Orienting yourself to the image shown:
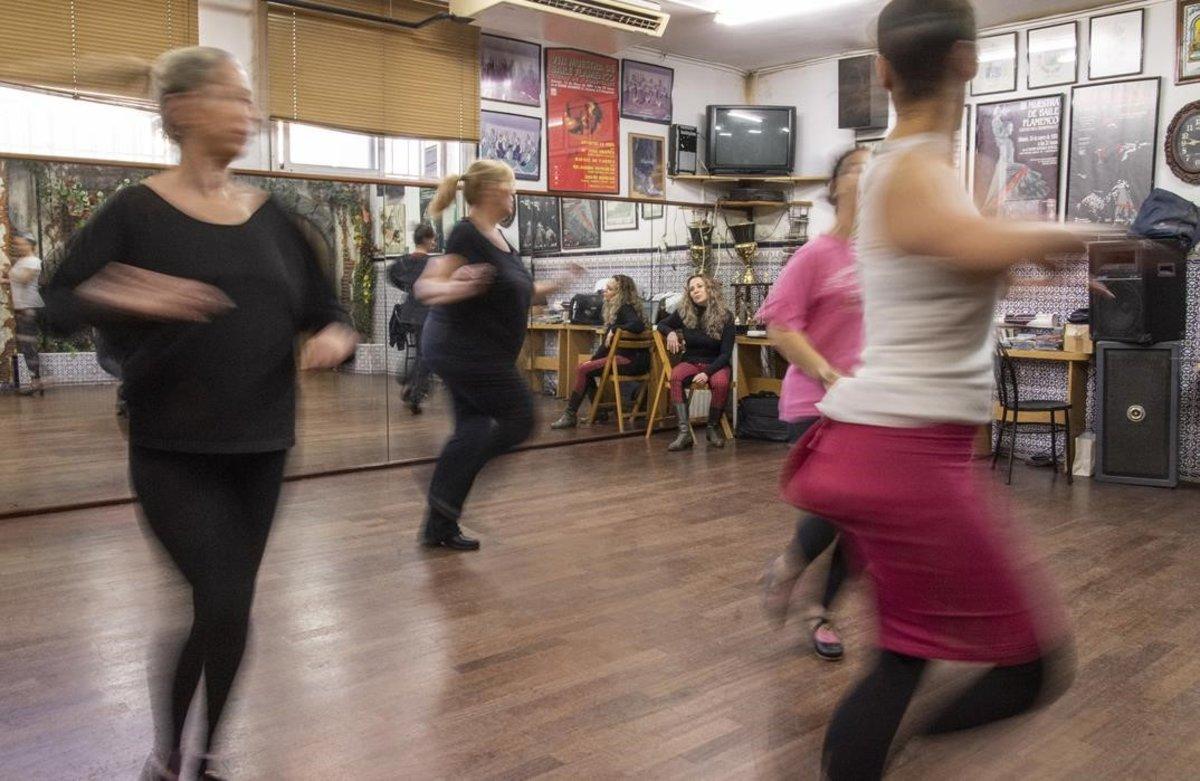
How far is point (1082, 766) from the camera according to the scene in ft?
7.43

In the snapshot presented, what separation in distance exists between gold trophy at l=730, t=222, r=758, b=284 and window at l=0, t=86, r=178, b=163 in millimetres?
4483

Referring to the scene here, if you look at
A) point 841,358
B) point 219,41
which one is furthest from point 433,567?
point 219,41

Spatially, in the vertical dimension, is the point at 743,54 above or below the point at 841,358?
above

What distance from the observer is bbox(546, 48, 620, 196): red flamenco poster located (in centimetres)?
732

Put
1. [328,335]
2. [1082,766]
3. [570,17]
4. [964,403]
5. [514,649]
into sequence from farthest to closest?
1. [570,17]
2. [514,649]
3. [1082,766]
4. [328,335]
5. [964,403]

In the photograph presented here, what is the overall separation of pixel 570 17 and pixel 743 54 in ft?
7.16

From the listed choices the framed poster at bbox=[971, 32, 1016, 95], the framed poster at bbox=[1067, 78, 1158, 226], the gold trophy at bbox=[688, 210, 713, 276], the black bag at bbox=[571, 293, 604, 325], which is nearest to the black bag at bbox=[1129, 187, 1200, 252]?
the framed poster at bbox=[1067, 78, 1158, 226]

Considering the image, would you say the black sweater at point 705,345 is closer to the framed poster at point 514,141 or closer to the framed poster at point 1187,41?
the framed poster at point 514,141

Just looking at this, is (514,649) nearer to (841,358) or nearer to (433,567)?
(433,567)

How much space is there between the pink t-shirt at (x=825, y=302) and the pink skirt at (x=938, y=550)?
4.19ft

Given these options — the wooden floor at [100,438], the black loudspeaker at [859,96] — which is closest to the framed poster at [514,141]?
the wooden floor at [100,438]

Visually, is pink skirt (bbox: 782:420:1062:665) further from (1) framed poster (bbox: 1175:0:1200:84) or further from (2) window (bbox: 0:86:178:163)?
(1) framed poster (bbox: 1175:0:1200:84)

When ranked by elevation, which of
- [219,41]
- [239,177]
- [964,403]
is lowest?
[964,403]

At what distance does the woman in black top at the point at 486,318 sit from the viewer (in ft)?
11.6
